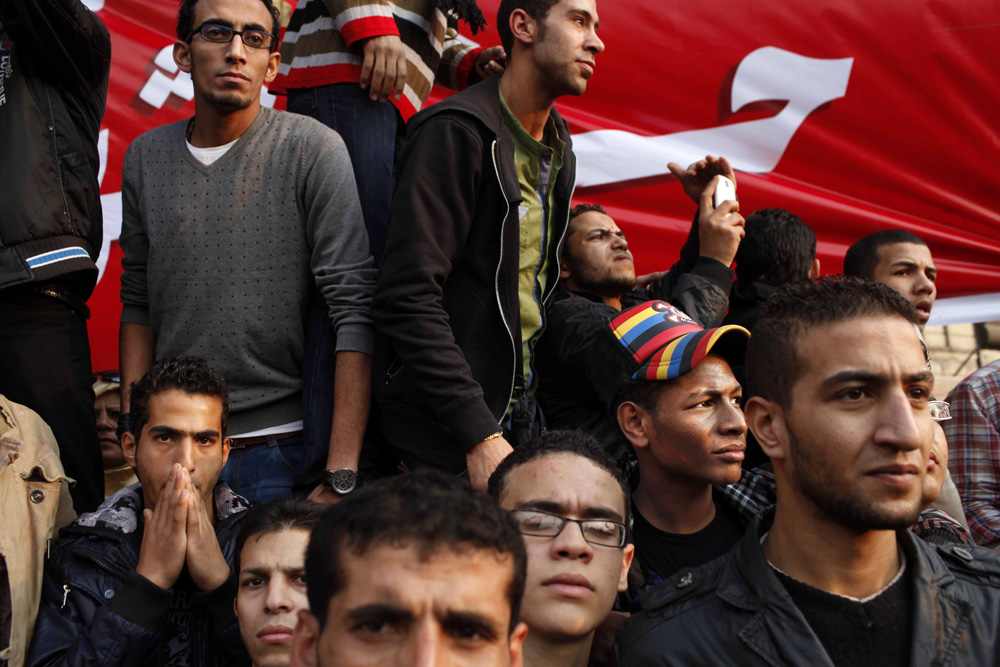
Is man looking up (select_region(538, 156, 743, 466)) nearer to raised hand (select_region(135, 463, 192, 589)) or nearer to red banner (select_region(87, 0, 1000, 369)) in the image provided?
red banner (select_region(87, 0, 1000, 369))

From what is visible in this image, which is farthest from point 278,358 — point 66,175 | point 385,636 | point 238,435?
point 385,636

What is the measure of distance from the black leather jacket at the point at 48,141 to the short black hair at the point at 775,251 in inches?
100

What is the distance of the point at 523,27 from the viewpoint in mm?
3287

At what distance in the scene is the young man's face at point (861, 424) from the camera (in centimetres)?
195

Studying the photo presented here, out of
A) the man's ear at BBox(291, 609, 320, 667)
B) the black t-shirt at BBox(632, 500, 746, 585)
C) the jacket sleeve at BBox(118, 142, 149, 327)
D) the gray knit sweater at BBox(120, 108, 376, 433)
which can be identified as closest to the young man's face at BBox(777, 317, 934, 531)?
→ the black t-shirt at BBox(632, 500, 746, 585)

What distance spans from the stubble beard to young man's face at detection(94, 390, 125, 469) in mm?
3217

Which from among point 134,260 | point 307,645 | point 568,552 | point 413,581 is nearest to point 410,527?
point 413,581

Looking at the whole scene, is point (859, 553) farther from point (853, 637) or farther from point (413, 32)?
point (413, 32)

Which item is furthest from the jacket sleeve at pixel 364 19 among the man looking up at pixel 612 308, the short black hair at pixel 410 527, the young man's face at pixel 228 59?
the short black hair at pixel 410 527

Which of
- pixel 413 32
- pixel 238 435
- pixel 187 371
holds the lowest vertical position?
pixel 238 435

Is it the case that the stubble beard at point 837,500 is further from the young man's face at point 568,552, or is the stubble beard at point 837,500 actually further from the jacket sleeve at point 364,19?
the jacket sleeve at point 364,19

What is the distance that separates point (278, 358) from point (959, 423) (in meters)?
2.50

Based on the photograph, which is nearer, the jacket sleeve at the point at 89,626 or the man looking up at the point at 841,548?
the man looking up at the point at 841,548

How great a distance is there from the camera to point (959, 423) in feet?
11.8
